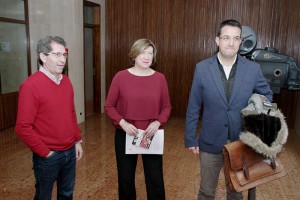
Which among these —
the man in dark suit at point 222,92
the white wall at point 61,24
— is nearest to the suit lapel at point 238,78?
the man in dark suit at point 222,92

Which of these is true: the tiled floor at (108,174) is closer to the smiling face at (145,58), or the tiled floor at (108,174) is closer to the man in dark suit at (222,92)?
the man in dark suit at (222,92)

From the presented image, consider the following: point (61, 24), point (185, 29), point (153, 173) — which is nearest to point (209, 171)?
point (153, 173)

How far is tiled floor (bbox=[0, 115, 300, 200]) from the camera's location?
2.75 m

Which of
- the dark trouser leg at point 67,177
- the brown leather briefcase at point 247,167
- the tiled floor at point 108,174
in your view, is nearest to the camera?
the brown leather briefcase at point 247,167

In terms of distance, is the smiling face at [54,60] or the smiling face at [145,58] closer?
the smiling face at [54,60]

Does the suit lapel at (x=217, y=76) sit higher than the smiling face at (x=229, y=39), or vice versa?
the smiling face at (x=229, y=39)

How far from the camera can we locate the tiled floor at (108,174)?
2750 mm

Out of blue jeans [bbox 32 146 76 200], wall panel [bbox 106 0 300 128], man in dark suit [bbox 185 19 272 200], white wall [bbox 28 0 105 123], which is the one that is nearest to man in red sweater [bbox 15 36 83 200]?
blue jeans [bbox 32 146 76 200]

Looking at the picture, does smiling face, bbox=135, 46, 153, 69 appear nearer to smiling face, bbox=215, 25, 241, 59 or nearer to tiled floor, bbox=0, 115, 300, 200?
smiling face, bbox=215, 25, 241, 59

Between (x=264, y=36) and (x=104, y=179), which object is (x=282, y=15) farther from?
(x=104, y=179)

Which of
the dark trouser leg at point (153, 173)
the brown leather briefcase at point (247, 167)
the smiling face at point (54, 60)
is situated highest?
the smiling face at point (54, 60)

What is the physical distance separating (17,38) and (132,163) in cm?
388

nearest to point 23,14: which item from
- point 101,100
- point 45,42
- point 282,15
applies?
point 101,100

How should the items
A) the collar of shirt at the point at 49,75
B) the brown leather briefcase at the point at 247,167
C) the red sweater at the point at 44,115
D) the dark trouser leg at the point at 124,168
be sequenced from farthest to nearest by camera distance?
the dark trouser leg at the point at 124,168, the collar of shirt at the point at 49,75, the red sweater at the point at 44,115, the brown leather briefcase at the point at 247,167
